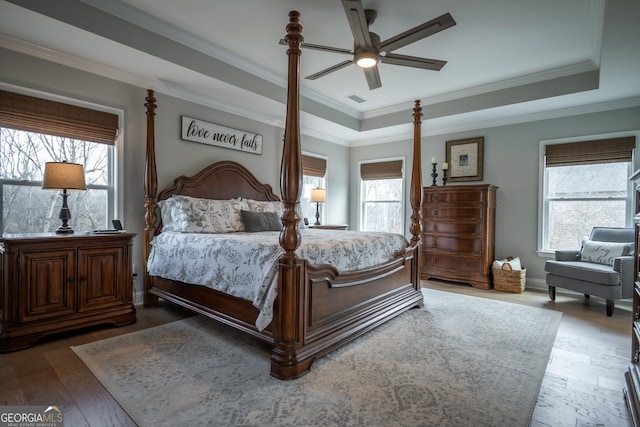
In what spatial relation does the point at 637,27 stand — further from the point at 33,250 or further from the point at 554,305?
the point at 33,250

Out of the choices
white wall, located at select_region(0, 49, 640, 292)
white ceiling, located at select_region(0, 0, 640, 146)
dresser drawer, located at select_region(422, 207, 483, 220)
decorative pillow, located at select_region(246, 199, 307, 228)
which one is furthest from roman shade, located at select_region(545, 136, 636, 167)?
decorative pillow, located at select_region(246, 199, 307, 228)

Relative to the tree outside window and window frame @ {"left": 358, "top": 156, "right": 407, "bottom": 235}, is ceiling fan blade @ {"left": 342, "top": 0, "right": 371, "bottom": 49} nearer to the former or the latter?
the tree outside window

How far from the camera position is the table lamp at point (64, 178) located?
258 cm

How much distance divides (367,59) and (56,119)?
2.94 metres

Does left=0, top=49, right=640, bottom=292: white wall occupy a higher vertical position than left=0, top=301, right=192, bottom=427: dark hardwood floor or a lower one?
higher

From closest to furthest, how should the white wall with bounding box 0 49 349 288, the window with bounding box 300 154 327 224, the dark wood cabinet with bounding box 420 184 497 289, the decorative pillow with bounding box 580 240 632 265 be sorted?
1. the white wall with bounding box 0 49 349 288
2. the decorative pillow with bounding box 580 240 632 265
3. the dark wood cabinet with bounding box 420 184 497 289
4. the window with bounding box 300 154 327 224

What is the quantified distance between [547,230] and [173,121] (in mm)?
5278

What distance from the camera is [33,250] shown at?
2408mm

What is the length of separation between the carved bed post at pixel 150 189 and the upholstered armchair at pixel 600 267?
4.67m

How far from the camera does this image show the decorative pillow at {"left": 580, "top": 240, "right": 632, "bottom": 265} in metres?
3.53

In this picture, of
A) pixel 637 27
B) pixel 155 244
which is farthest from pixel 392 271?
pixel 637 27

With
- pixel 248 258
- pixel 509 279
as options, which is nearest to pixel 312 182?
pixel 509 279

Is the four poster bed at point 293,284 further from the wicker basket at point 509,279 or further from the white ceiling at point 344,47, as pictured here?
the wicker basket at point 509,279

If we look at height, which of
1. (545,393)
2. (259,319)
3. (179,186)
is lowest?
(545,393)
